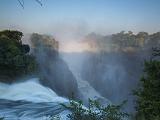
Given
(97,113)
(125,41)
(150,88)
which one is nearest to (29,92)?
(150,88)

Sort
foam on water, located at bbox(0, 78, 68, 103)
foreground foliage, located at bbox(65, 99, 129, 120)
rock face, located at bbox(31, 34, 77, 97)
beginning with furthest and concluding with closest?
1. rock face, located at bbox(31, 34, 77, 97)
2. foam on water, located at bbox(0, 78, 68, 103)
3. foreground foliage, located at bbox(65, 99, 129, 120)

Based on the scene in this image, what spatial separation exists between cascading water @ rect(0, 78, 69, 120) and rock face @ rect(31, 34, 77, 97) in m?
5.94

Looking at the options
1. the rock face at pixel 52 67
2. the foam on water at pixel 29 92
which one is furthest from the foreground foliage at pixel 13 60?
the rock face at pixel 52 67

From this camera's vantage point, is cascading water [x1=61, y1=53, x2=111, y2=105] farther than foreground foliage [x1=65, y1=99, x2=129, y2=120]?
Yes

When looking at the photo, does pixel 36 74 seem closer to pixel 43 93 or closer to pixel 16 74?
pixel 16 74

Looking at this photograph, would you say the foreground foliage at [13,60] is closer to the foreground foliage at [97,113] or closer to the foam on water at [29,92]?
the foam on water at [29,92]

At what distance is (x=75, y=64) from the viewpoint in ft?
249

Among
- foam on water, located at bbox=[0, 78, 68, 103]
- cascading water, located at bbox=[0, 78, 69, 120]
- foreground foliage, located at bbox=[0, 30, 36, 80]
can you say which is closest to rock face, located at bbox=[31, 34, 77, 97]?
foreground foliage, located at bbox=[0, 30, 36, 80]

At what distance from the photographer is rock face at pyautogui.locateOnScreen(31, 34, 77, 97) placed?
48.6m

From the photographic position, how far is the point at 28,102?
3102cm

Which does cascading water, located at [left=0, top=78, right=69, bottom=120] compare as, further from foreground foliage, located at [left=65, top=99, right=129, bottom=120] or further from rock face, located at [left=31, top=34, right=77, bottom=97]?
foreground foliage, located at [left=65, top=99, right=129, bottom=120]

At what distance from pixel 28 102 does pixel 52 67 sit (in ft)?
67.7

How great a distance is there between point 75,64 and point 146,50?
44.9 ft

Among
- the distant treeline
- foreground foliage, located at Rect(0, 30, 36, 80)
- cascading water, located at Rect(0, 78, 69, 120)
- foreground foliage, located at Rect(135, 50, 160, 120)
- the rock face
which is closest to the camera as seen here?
foreground foliage, located at Rect(135, 50, 160, 120)
